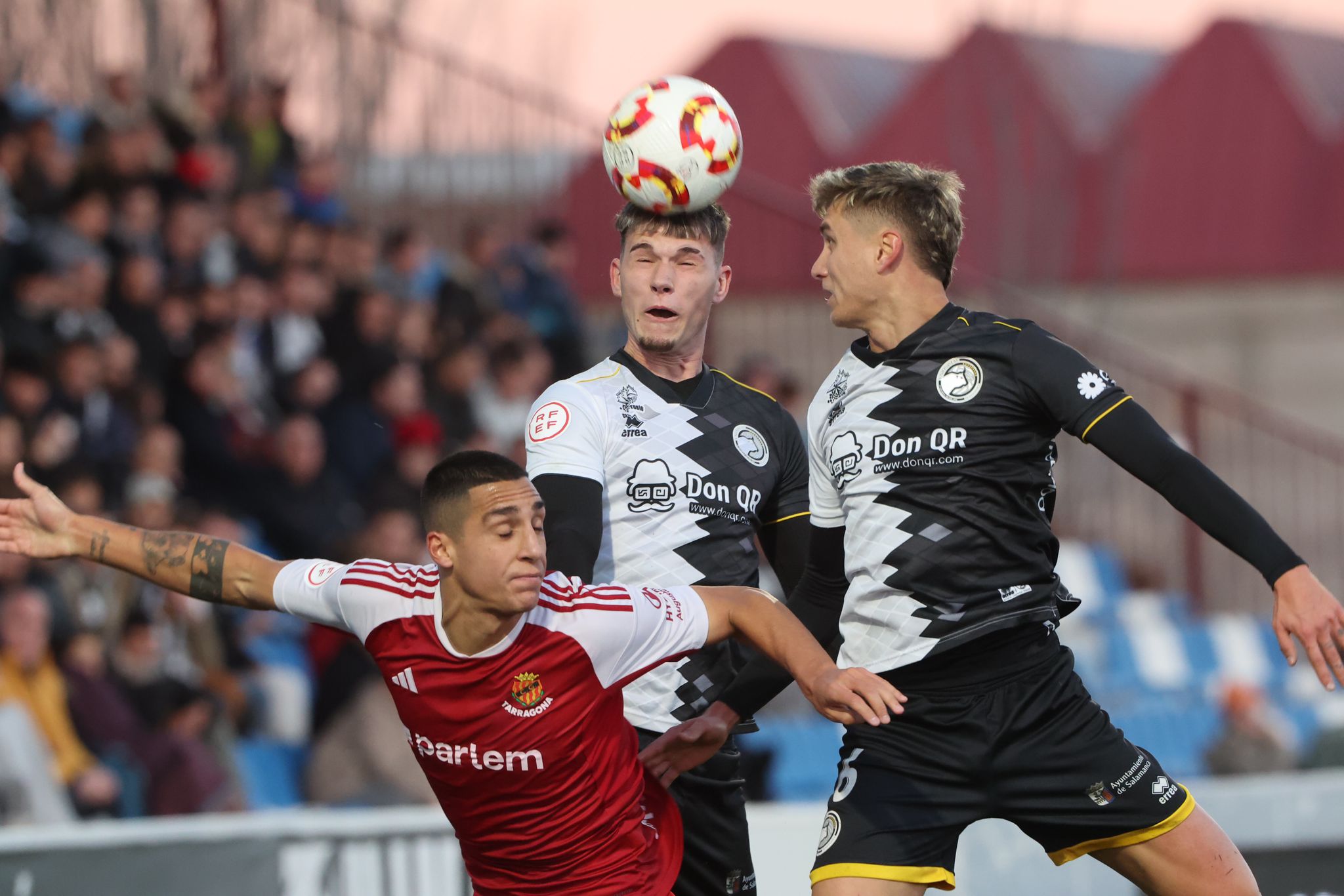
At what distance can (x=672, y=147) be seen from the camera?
5.04 m

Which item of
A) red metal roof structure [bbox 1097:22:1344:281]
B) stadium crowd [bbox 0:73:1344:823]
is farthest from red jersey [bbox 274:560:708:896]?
red metal roof structure [bbox 1097:22:1344:281]

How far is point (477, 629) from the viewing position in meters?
4.32

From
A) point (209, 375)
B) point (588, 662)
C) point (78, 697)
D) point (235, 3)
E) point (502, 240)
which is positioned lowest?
point (588, 662)

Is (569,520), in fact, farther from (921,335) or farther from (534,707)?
(921,335)

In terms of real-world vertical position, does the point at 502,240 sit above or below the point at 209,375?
above

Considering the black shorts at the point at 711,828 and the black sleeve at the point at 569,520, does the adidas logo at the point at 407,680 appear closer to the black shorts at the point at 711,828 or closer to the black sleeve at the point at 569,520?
the black sleeve at the point at 569,520

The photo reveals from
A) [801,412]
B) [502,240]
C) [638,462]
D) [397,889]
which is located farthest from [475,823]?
[502,240]

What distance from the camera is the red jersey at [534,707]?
4352mm

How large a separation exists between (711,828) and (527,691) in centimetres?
92

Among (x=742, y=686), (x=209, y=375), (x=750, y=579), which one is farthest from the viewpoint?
(x=209, y=375)

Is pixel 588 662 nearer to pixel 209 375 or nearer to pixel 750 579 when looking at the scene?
pixel 750 579

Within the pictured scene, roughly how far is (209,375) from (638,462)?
5.97 metres

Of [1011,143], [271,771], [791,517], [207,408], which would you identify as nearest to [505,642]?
[791,517]

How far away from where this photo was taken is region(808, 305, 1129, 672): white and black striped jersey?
443cm
